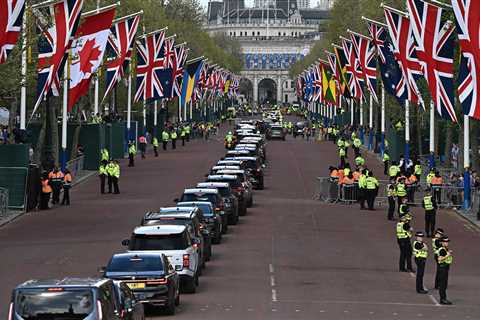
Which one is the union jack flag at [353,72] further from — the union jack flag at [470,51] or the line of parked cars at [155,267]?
the union jack flag at [470,51]

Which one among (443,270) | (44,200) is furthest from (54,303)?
(44,200)

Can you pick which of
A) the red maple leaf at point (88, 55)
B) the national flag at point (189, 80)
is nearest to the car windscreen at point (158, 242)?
the red maple leaf at point (88, 55)

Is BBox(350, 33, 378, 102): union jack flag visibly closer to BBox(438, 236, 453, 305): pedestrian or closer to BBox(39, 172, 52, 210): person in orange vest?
BBox(39, 172, 52, 210): person in orange vest

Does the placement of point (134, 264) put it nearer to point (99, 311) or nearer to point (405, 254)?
point (99, 311)

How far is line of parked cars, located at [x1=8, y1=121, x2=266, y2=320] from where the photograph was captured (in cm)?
1848

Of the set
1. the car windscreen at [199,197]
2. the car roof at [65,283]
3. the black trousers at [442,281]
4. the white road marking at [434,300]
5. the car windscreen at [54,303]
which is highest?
the car roof at [65,283]

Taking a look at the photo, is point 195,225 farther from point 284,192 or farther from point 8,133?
point 8,133

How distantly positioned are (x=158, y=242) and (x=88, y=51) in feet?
77.0

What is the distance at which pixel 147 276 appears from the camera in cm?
2458

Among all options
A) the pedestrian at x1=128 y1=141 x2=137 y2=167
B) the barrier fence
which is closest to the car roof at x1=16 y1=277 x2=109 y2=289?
the barrier fence

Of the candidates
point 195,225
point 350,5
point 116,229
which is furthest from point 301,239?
point 350,5

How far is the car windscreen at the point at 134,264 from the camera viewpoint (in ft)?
81.3

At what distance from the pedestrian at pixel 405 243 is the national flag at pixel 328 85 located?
231 feet

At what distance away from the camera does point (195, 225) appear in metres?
31.1
